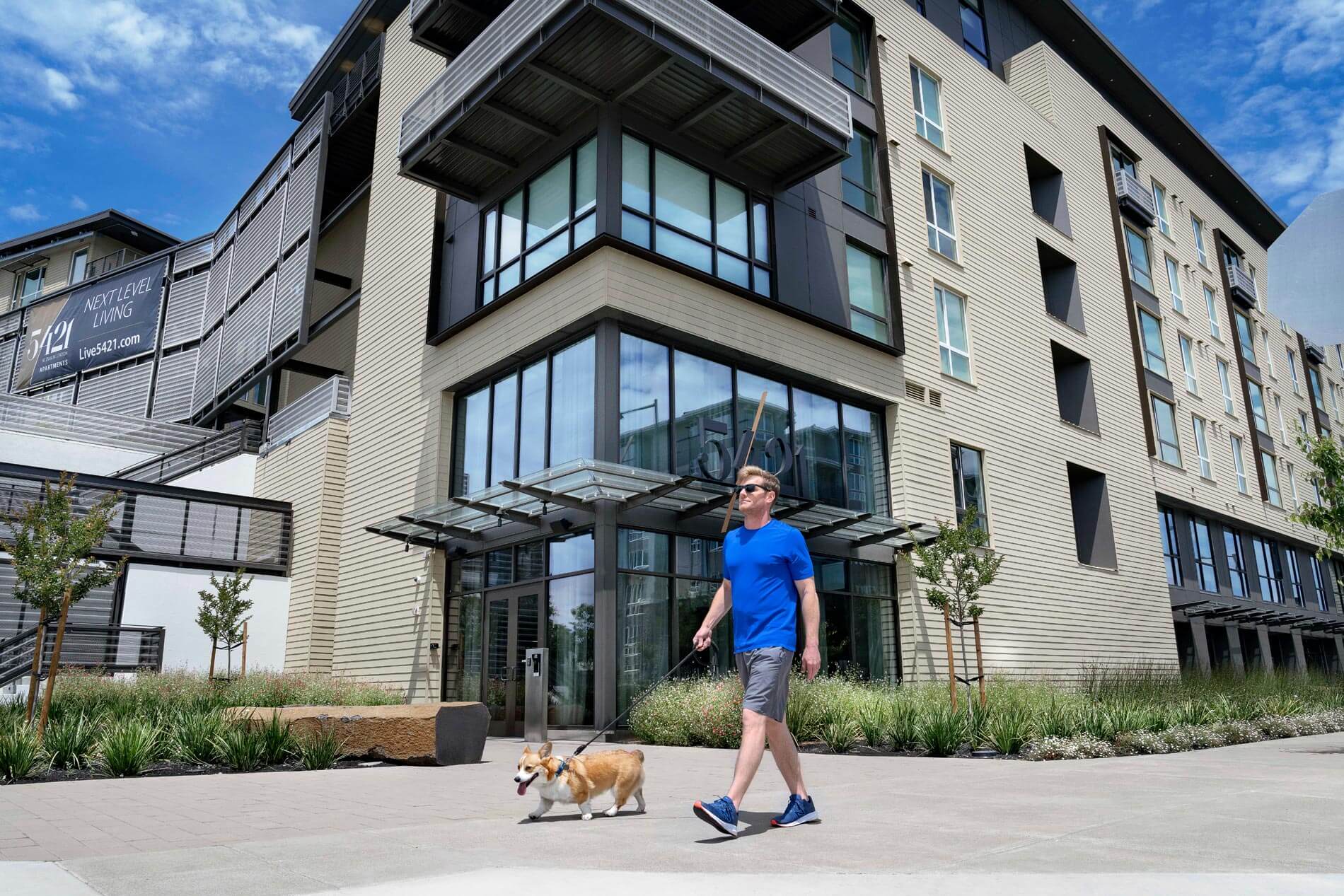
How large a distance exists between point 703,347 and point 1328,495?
9107mm

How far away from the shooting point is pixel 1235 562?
32156mm

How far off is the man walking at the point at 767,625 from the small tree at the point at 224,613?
1621 centimetres

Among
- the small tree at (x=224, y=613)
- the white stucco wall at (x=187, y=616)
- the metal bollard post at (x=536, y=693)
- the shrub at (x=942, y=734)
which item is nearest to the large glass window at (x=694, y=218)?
the metal bollard post at (x=536, y=693)

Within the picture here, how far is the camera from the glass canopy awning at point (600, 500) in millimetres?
13422

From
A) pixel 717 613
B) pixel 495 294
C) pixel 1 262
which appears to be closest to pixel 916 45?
pixel 495 294

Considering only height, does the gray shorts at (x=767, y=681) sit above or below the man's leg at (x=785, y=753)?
above

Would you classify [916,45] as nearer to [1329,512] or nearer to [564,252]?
[564,252]

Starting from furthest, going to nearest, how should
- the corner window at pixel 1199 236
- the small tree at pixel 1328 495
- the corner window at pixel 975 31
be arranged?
the corner window at pixel 1199 236, the corner window at pixel 975 31, the small tree at pixel 1328 495

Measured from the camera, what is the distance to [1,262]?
4906cm

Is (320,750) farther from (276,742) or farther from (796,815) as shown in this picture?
(796,815)

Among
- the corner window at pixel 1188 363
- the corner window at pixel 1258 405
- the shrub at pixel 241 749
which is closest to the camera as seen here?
the shrub at pixel 241 749

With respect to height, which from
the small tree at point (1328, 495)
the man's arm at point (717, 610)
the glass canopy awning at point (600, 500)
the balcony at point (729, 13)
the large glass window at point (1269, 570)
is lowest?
the man's arm at point (717, 610)

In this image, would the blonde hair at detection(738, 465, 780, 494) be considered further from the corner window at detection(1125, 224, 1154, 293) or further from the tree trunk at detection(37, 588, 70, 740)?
the corner window at detection(1125, 224, 1154, 293)

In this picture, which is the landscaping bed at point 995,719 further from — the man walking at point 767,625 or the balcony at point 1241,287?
the balcony at point 1241,287
